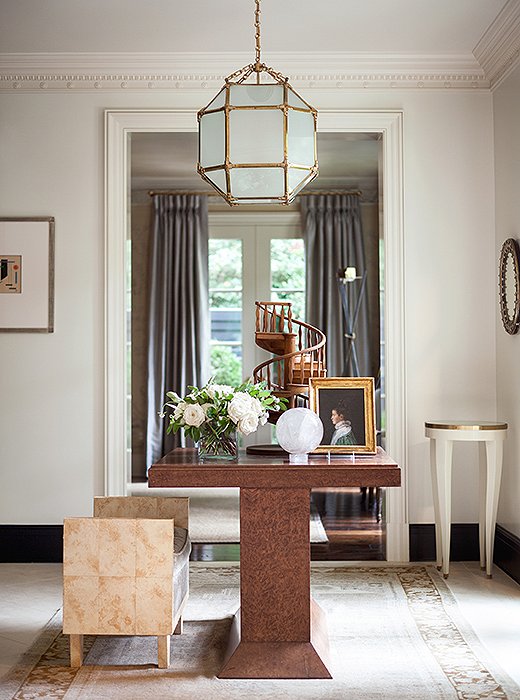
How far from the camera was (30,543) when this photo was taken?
5246 millimetres

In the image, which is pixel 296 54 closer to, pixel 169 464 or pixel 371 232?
pixel 169 464

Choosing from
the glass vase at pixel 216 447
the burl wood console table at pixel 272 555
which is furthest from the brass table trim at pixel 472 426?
the glass vase at pixel 216 447

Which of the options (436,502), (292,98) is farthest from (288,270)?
(292,98)

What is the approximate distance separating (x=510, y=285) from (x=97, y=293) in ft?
8.07

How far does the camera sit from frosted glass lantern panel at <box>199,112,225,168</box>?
320 cm

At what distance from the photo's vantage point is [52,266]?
530cm

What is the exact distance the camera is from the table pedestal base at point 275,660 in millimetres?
3242

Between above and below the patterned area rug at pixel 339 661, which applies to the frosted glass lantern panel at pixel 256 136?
above

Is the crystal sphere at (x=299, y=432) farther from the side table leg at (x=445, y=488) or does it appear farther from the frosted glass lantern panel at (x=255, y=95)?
the side table leg at (x=445, y=488)

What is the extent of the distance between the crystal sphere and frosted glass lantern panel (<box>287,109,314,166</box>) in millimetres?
966

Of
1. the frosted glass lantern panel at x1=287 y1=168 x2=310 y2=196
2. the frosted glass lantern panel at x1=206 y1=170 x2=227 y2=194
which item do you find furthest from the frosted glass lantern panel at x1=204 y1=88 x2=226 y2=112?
the frosted glass lantern panel at x1=287 y1=168 x2=310 y2=196

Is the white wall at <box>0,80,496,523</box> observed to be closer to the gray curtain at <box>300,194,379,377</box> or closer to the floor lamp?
the floor lamp

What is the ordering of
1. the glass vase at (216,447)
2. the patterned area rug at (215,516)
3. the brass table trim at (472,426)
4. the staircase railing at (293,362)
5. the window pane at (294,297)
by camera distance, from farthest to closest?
the window pane at (294,297), the patterned area rug at (215,516), the brass table trim at (472,426), the staircase railing at (293,362), the glass vase at (216,447)

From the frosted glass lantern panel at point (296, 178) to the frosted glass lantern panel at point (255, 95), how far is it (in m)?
0.25
